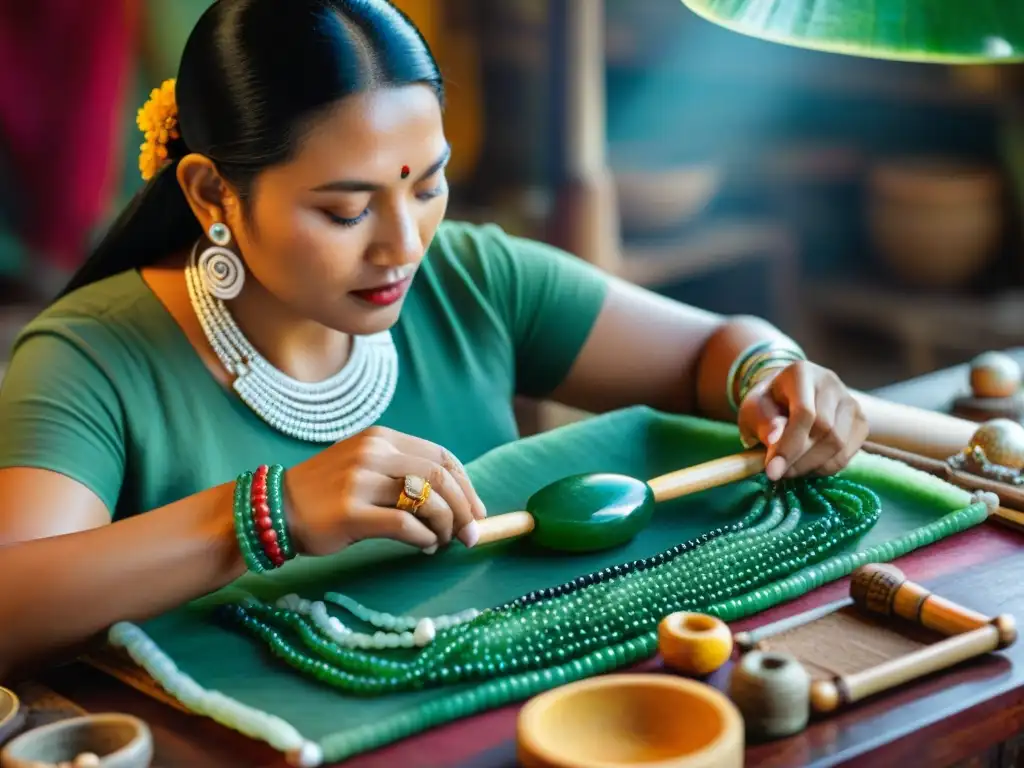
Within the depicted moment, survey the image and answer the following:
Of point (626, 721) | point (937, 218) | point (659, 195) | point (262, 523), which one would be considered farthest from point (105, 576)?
point (937, 218)

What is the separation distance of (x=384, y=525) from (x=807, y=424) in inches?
18.0

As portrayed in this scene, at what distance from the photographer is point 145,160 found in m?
1.44

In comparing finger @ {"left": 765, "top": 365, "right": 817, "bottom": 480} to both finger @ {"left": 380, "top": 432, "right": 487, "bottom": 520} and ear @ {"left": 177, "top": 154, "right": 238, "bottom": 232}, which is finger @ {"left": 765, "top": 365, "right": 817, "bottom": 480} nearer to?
finger @ {"left": 380, "top": 432, "right": 487, "bottom": 520}

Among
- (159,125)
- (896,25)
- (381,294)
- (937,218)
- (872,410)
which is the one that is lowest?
(937,218)

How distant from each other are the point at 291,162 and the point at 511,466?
0.39 m

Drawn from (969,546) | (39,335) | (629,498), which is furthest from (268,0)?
(969,546)

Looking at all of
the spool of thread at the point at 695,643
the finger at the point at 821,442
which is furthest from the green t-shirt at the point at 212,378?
the spool of thread at the point at 695,643

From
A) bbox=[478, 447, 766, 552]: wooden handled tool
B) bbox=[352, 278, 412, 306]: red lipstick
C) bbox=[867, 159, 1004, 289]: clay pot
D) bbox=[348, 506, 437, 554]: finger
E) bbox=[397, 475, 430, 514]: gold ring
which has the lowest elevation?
bbox=[867, 159, 1004, 289]: clay pot

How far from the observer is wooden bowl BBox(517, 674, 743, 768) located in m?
0.84

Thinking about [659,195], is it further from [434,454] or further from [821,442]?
[434,454]

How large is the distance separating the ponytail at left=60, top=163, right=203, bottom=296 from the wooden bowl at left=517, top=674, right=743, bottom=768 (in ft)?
2.63

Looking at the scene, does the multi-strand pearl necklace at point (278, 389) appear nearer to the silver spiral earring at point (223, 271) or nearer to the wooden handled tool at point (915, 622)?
the silver spiral earring at point (223, 271)

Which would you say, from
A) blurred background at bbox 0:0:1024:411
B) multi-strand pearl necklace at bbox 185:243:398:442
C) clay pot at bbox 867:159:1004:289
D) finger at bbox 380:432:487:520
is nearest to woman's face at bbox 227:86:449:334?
multi-strand pearl necklace at bbox 185:243:398:442

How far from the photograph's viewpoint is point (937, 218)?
11.9ft
